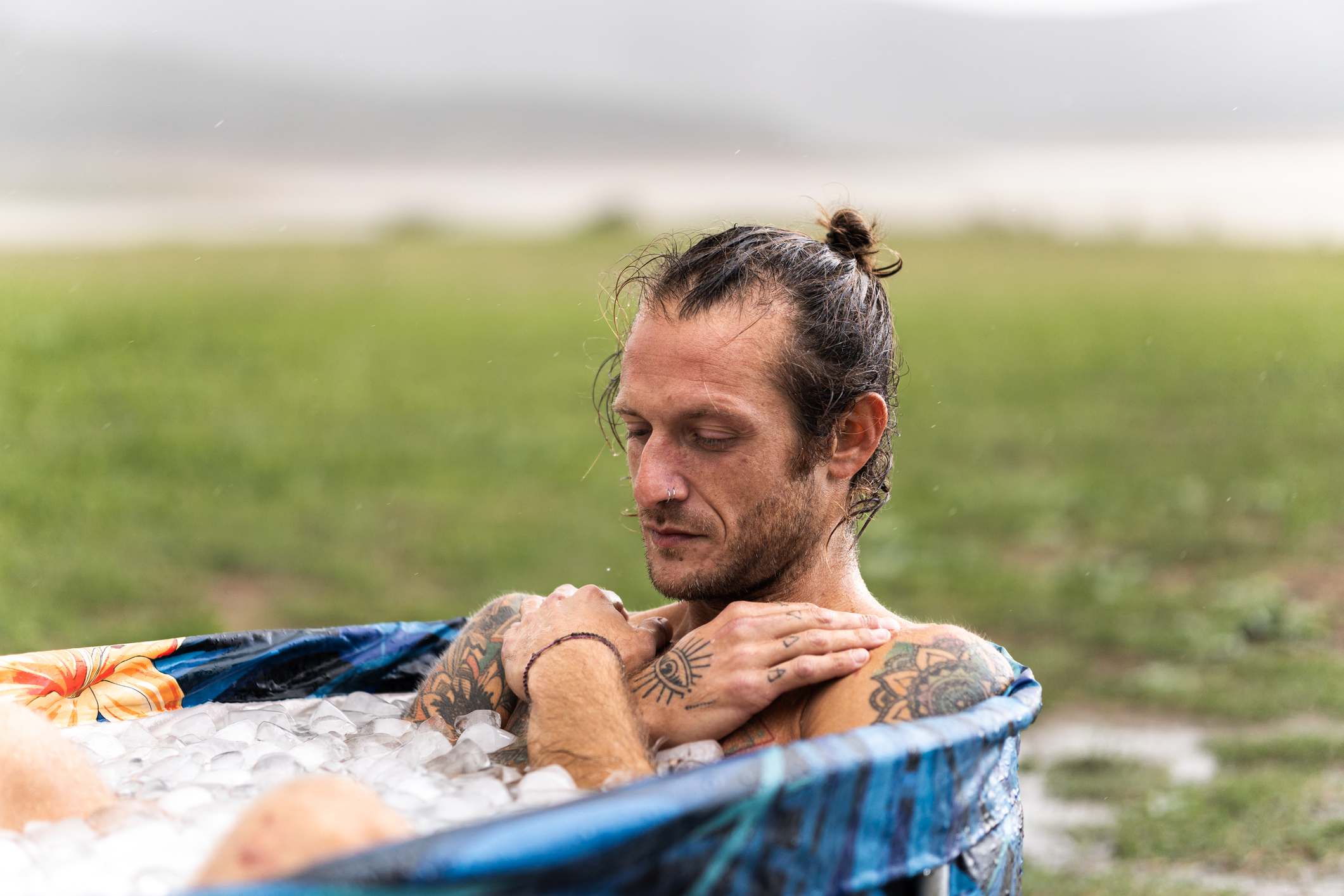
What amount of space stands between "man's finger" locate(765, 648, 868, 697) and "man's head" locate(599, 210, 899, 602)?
29cm

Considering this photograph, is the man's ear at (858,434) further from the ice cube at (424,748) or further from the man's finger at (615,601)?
the ice cube at (424,748)

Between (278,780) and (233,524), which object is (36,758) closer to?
(278,780)

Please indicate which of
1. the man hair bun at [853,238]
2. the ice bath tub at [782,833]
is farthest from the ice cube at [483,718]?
the man hair bun at [853,238]

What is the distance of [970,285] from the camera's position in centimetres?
1530

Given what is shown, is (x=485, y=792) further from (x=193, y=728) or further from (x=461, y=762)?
(x=193, y=728)

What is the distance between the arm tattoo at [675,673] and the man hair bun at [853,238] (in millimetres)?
935

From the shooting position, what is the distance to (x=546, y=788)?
1.97 meters

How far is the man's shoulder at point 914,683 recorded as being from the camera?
2023mm

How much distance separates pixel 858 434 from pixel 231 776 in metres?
1.41

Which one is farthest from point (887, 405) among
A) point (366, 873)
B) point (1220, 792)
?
point (1220, 792)

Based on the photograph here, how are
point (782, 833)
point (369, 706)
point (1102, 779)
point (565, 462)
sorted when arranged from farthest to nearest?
point (565, 462) < point (1102, 779) < point (369, 706) < point (782, 833)

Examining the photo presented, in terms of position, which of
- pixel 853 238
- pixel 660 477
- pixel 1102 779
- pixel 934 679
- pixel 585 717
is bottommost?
pixel 1102 779

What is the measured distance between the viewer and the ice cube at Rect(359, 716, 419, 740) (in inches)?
100

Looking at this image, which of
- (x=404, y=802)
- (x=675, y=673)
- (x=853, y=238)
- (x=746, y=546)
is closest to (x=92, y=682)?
(x=404, y=802)
